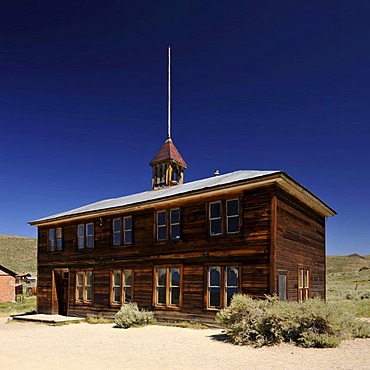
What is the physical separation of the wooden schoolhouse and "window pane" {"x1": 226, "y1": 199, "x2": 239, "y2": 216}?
0.04m

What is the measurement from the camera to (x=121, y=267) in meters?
21.7

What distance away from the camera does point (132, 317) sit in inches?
729

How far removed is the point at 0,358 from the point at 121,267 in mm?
9947

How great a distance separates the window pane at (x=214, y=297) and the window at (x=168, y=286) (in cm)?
176

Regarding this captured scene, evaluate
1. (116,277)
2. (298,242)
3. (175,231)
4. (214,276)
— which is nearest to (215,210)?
(175,231)

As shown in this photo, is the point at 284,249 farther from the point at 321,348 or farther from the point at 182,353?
the point at 182,353

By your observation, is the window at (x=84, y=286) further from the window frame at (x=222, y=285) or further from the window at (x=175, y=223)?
the window frame at (x=222, y=285)

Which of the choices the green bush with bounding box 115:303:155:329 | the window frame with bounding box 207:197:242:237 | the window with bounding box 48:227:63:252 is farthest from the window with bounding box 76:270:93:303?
the window frame with bounding box 207:197:242:237

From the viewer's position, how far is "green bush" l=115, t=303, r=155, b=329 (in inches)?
723

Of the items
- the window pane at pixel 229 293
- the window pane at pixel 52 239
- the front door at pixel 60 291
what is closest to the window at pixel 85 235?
the front door at pixel 60 291

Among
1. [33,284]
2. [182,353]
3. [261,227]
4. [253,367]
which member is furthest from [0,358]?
[33,284]

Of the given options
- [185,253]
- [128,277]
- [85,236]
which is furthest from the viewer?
[85,236]

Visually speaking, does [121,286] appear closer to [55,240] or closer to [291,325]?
[55,240]

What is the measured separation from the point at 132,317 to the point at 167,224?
168 inches
